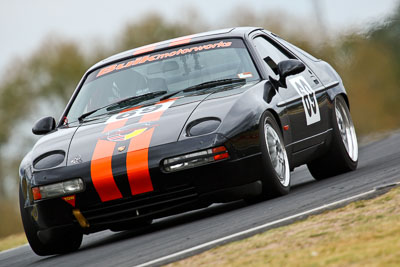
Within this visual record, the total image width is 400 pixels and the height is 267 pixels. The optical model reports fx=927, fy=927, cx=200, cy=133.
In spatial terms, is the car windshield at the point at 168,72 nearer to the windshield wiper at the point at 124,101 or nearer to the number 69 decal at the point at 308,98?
the windshield wiper at the point at 124,101

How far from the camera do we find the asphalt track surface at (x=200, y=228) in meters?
5.85

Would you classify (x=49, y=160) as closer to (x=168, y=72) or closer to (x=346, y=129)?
(x=168, y=72)

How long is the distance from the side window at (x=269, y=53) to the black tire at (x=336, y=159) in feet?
2.48

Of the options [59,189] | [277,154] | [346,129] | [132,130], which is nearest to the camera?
[59,189]

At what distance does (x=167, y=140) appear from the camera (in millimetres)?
6605

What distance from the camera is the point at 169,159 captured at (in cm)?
653

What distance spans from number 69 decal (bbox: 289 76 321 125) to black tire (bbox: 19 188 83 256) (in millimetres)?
2400

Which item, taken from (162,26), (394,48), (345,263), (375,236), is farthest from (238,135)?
(162,26)

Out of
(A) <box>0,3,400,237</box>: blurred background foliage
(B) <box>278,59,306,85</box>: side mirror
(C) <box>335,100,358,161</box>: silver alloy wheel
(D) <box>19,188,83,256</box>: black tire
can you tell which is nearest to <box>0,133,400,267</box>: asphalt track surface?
(D) <box>19,188,83,256</box>: black tire

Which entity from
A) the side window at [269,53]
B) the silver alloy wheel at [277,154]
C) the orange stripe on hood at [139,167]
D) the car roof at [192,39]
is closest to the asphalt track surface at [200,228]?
the silver alloy wheel at [277,154]

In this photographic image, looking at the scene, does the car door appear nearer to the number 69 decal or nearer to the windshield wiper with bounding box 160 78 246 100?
the number 69 decal

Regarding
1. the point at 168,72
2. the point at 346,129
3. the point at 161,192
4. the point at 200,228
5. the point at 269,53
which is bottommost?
the point at 346,129

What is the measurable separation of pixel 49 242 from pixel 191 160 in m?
1.27

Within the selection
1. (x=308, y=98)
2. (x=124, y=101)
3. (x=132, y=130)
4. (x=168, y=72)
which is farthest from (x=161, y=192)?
(x=308, y=98)
